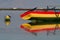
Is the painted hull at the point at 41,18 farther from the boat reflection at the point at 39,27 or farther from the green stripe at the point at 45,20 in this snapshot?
the boat reflection at the point at 39,27

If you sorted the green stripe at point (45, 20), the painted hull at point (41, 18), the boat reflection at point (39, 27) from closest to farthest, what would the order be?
1. the boat reflection at point (39, 27)
2. the painted hull at point (41, 18)
3. the green stripe at point (45, 20)

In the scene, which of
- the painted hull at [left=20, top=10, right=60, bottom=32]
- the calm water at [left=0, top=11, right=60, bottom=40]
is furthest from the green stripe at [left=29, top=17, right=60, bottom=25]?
the calm water at [left=0, top=11, right=60, bottom=40]

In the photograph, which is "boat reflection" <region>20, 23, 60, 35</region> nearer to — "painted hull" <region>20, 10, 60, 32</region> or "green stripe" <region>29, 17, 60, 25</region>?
"painted hull" <region>20, 10, 60, 32</region>

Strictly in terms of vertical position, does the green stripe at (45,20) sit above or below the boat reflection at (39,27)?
above

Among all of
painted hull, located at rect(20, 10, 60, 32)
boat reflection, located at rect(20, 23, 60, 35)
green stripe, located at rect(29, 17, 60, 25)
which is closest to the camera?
boat reflection, located at rect(20, 23, 60, 35)

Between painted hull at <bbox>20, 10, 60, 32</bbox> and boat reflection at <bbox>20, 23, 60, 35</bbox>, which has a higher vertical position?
painted hull at <bbox>20, 10, 60, 32</bbox>

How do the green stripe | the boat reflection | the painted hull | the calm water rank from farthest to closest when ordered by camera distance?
1. the green stripe
2. the painted hull
3. the boat reflection
4. the calm water

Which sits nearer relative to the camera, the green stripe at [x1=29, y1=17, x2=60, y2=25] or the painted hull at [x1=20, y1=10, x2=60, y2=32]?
the painted hull at [x1=20, y1=10, x2=60, y2=32]

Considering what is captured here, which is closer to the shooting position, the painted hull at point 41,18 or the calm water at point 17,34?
the calm water at point 17,34

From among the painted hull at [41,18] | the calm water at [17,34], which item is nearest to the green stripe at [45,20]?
the painted hull at [41,18]

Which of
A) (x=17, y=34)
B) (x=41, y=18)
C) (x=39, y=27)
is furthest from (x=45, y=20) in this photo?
(x=17, y=34)
